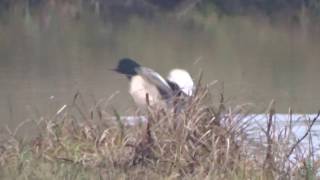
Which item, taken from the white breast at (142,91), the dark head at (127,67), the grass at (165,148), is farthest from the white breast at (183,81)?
the grass at (165,148)

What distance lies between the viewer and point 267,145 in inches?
245

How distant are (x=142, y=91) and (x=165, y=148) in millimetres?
1580

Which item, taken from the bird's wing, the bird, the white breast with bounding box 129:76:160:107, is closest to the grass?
the bird

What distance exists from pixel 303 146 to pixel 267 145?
1.27 ft

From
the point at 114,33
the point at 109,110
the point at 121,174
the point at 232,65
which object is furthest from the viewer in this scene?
the point at 114,33

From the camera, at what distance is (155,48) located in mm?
Result: 16141

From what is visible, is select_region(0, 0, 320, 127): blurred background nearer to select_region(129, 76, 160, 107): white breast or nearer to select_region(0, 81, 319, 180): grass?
select_region(129, 76, 160, 107): white breast

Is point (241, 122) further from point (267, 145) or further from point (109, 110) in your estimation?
point (109, 110)

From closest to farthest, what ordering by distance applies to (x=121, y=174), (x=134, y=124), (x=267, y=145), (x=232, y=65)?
(x=121, y=174), (x=267, y=145), (x=134, y=124), (x=232, y=65)

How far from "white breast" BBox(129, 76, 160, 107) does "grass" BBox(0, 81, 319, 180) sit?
655mm

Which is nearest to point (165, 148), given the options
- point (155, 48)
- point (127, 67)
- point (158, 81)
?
point (158, 81)

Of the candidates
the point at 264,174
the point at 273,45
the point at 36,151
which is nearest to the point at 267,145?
the point at 264,174

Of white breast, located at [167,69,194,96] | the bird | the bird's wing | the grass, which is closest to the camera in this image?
the grass

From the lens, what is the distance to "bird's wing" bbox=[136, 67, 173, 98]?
766 centimetres
